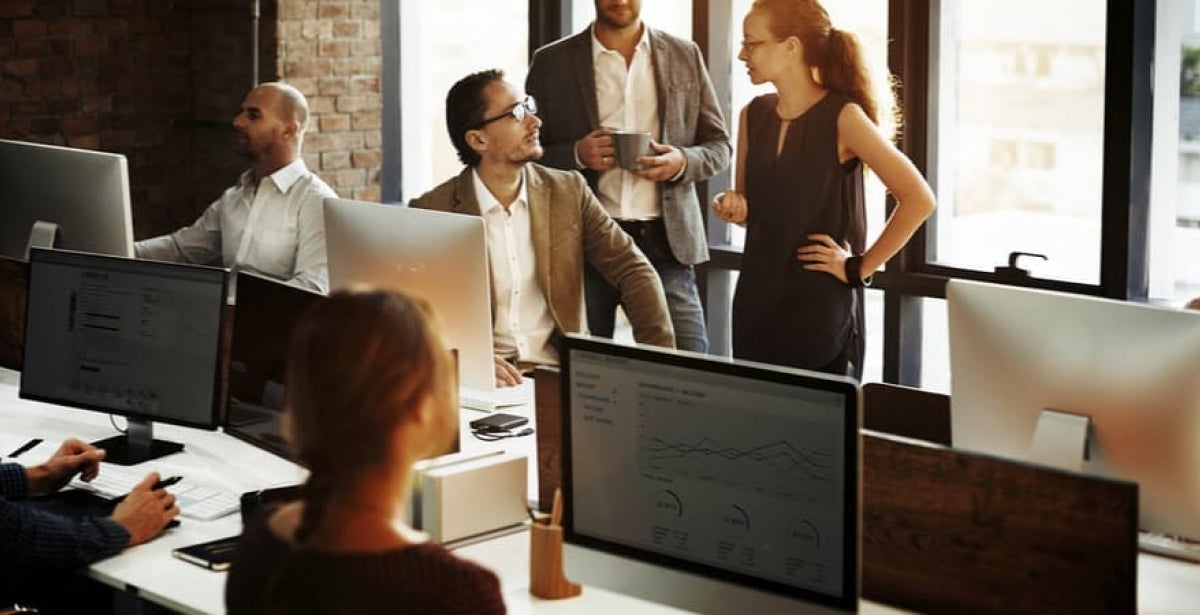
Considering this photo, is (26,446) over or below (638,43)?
below

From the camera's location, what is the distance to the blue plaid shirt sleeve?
2.89 m

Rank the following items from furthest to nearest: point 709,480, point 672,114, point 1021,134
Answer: point 672,114, point 1021,134, point 709,480

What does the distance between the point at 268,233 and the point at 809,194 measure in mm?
1677

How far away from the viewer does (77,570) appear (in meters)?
2.94

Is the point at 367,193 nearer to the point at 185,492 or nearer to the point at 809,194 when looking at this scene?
the point at 809,194

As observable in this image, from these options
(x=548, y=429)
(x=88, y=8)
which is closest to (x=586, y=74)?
(x=88, y=8)

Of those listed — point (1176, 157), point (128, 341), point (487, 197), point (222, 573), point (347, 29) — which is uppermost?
point (347, 29)

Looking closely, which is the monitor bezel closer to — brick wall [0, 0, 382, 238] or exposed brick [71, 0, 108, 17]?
brick wall [0, 0, 382, 238]

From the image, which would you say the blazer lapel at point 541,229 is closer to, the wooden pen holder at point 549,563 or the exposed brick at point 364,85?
the wooden pen holder at point 549,563

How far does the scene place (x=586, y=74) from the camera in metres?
5.16

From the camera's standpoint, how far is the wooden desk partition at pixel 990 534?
7.67ft

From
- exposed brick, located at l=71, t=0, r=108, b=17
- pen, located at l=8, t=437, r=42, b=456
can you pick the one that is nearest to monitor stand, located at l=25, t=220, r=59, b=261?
pen, located at l=8, t=437, r=42, b=456

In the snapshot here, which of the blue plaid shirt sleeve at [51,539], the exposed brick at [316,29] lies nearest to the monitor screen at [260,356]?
the blue plaid shirt sleeve at [51,539]

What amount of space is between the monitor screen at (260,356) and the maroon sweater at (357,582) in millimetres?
1158
